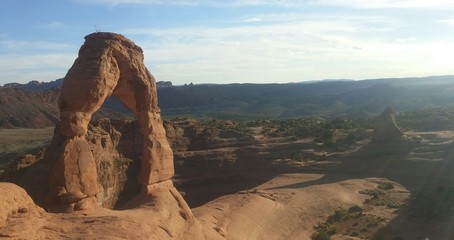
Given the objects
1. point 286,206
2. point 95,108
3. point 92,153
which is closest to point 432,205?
point 286,206

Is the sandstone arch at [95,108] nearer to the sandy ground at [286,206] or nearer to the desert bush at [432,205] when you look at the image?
the sandy ground at [286,206]

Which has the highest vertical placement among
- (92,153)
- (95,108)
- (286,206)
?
(95,108)

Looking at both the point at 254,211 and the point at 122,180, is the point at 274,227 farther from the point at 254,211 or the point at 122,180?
the point at 122,180

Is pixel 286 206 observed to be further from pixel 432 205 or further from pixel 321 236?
pixel 432 205

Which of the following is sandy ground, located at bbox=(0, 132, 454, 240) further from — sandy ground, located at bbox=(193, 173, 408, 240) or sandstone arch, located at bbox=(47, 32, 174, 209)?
sandstone arch, located at bbox=(47, 32, 174, 209)

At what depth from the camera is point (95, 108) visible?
46.1 ft

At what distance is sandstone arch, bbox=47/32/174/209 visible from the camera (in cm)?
1273

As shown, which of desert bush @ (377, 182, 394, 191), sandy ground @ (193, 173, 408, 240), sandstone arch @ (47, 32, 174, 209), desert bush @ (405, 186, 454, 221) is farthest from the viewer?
desert bush @ (377, 182, 394, 191)

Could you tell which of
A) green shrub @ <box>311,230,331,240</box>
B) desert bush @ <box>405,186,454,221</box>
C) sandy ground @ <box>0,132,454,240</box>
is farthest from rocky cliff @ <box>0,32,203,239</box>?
desert bush @ <box>405,186,454,221</box>

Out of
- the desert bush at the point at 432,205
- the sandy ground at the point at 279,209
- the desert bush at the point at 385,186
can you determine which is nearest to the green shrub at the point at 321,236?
the sandy ground at the point at 279,209

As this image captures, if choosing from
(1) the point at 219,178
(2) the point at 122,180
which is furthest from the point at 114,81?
(1) the point at 219,178

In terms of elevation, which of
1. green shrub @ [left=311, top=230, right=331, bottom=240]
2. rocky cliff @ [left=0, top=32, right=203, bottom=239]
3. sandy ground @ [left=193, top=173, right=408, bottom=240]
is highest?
rocky cliff @ [left=0, top=32, right=203, bottom=239]

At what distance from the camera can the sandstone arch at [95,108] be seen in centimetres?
1273

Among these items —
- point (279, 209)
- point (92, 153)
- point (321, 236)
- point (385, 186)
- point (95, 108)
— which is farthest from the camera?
point (385, 186)
